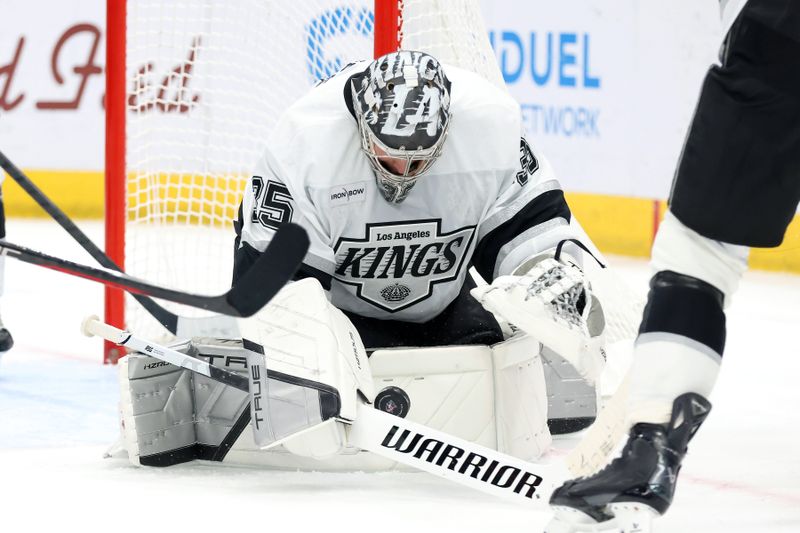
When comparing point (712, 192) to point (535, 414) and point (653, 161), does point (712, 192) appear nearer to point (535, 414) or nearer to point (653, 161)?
point (535, 414)

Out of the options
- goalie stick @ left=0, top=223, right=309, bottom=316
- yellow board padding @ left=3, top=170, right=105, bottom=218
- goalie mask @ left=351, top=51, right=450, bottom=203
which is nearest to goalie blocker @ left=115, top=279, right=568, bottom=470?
goalie mask @ left=351, top=51, right=450, bottom=203

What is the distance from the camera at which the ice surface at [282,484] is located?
83.8 inches

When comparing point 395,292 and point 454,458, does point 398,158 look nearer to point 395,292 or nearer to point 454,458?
point 395,292

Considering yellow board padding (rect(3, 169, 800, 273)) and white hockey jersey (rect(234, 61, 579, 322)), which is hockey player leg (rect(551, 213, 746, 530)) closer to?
white hockey jersey (rect(234, 61, 579, 322))

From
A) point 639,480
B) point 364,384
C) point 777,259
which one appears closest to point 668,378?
point 639,480

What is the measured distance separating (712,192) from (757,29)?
0.20m

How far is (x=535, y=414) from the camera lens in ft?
8.46

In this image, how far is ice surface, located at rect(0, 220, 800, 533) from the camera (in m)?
2.13

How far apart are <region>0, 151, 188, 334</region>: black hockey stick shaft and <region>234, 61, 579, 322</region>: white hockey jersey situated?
271 millimetres

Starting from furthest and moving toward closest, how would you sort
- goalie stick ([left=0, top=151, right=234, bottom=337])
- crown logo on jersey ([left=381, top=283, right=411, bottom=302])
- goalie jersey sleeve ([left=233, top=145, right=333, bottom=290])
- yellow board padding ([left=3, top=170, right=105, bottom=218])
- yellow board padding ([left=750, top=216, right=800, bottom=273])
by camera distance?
1. yellow board padding ([left=3, top=170, right=105, bottom=218])
2. yellow board padding ([left=750, top=216, right=800, bottom=273])
3. crown logo on jersey ([left=381, top=283, right=411, bottom=302])
4. goalie jersey sleeve ([left=233, top=145, right=333, bottom=290])
5. goalie stick ([left=0, top=151, right=234, bottom=337])

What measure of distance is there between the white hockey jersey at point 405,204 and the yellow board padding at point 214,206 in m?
1.13

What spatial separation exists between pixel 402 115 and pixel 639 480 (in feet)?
3.08

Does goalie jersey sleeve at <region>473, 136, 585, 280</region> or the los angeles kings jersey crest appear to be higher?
goalie jersey sleeve at <region>473, 136, 585, 280</region>

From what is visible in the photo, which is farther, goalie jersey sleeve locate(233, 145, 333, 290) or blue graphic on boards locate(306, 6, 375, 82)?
blue graphic on boards locate(306, 6, 375, 82)
